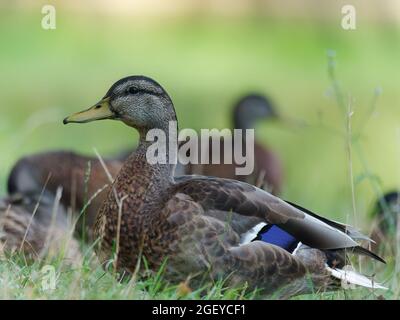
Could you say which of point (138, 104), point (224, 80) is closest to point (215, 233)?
point (138, 104)

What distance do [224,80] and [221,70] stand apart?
20.2 inches

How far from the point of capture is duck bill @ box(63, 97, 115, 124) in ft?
15.4

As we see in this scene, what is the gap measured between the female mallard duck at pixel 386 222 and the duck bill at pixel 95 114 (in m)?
1.89

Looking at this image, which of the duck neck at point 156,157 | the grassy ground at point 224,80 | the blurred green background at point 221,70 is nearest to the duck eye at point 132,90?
the duck neck at point 156,157

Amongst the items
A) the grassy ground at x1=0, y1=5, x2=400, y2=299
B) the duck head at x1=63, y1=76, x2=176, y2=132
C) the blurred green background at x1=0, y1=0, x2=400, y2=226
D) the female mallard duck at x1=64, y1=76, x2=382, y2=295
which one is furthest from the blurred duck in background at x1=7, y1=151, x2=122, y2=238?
the female mallard duck at x1=64, y1=76, x2=382, y2=295

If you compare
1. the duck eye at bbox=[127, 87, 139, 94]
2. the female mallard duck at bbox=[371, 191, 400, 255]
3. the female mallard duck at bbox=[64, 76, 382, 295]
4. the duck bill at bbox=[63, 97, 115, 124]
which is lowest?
the female mallard duck at bbox=[371, 191, 400, 255]

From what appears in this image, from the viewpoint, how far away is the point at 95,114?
4.74 m

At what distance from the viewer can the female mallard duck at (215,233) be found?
4.33m

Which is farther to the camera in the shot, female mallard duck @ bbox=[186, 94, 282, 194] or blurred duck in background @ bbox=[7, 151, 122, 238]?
female mallard duck @ bbox=[186, 94, 282, 194]

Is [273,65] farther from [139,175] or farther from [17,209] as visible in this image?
[139,175]

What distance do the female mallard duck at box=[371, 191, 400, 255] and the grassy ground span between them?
142 millimetres

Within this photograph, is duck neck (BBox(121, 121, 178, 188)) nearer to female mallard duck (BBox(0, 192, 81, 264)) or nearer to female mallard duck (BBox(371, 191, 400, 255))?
female mallard duck (BBox(0, 192, 81, 264))

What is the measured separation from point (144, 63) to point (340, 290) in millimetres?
9936

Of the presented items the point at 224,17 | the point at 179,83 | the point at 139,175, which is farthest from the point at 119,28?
the point at 139,175
